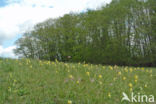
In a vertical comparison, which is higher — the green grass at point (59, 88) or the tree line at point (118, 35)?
the tree line at point (118, 35)

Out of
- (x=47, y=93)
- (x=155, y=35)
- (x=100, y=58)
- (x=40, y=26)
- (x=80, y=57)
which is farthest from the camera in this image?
(x=40, y=26)

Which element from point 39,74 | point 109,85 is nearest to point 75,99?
point 109,85

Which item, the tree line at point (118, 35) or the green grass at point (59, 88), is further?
the tree line at point (118, 35)

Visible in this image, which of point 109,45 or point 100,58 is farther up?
point 109,45

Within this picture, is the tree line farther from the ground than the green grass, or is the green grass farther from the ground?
the tree line

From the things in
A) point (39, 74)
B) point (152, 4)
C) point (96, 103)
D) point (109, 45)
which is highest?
point (152, 4)

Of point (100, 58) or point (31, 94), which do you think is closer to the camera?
point (31, 94)

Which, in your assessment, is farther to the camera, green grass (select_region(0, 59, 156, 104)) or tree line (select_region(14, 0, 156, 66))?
tree line (select_region(14, 0, 156, 66))

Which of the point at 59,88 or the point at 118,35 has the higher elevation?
the point at 118,35

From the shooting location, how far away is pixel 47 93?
13.5ft

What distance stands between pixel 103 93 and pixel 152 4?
29750 millimetres

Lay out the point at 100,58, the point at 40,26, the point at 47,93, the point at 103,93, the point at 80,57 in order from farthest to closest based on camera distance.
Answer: the point at 40,26 → the point at 80,57 → the point at 100,58 → the point at 103,93 → the point at 47,93

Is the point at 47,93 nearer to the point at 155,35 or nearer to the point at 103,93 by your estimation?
the point at 103,93

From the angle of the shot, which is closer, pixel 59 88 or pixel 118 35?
pixel 59 88
